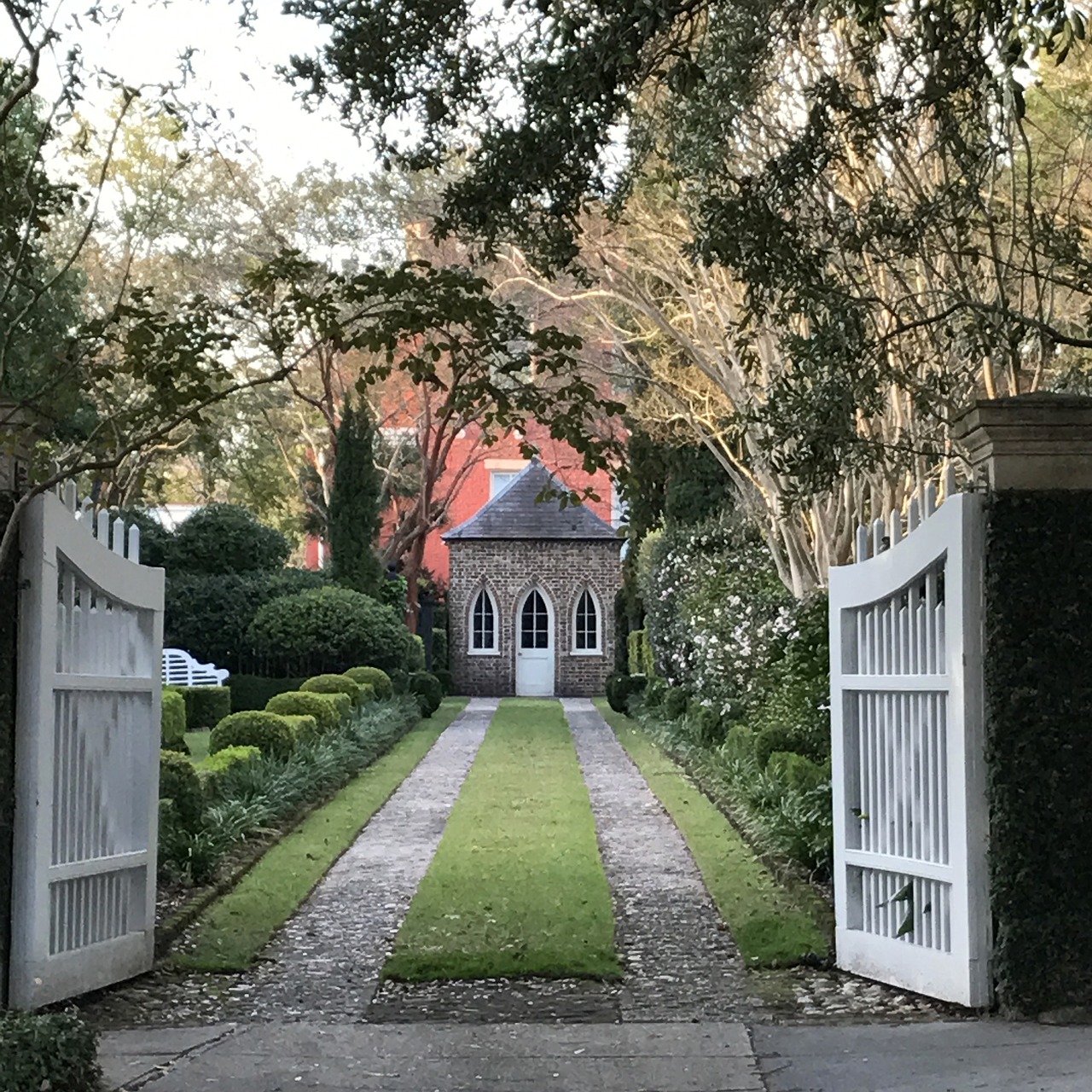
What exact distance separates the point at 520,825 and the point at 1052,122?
8.83 m

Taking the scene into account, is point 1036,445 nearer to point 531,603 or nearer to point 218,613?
point 218,613

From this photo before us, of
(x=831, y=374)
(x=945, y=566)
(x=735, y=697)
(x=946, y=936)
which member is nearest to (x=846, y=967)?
(x=946, y=936)

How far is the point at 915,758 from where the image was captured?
20.0 ft

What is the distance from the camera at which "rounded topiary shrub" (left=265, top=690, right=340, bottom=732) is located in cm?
1627

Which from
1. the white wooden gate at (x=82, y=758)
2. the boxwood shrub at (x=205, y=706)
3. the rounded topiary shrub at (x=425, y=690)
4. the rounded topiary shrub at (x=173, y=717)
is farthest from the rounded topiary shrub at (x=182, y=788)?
the rounded topiary shrub at (x=425, y=690)

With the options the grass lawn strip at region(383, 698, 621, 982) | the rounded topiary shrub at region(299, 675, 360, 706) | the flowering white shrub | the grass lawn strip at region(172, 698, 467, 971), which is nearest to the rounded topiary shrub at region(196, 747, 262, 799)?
the grass lawn strip at region(172, 698, 467, 971)

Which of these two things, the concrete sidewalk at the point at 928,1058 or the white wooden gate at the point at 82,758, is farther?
the white wooden gate at the point at 82,758

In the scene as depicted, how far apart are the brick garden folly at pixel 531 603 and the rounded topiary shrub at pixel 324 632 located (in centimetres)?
1014

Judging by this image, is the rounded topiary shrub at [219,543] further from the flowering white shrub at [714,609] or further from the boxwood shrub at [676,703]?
the boxwood shrub at [676,703]

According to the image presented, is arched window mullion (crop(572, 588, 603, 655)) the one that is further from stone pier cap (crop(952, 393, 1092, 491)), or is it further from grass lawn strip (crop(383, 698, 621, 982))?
stone pier cap (crop(952, 393, 1092, 491))

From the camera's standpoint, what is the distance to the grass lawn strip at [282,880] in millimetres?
6973

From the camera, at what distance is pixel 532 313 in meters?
27.3

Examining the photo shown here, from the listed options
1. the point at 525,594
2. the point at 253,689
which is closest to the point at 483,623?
the point at 525,594

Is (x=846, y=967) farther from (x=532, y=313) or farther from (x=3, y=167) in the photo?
(x=532, y=313)
